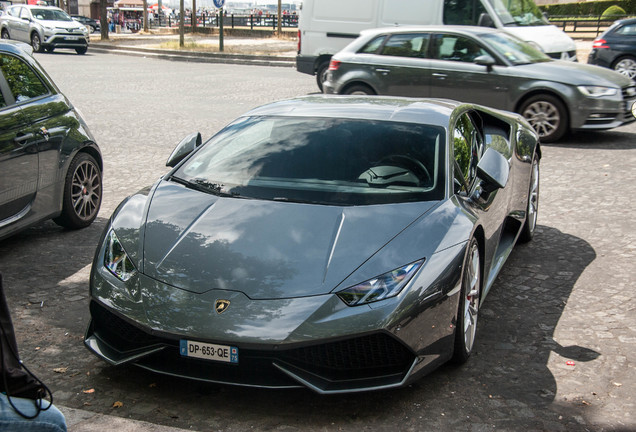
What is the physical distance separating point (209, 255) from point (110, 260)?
555mm

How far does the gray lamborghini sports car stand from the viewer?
3.43m

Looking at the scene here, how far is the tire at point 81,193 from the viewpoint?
6.49m

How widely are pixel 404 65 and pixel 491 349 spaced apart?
8094 millimetres

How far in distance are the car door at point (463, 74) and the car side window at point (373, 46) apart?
87 cm

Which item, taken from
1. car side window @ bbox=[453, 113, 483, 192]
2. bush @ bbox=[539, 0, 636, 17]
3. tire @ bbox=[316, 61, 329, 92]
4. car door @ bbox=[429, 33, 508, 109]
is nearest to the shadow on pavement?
car door @ bbox=[429, 33, 508, 109]

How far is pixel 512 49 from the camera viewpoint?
452 inches

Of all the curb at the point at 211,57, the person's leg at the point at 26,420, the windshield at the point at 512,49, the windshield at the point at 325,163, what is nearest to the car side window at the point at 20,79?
the windshield at the point at 325,163

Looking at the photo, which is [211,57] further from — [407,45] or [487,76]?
[487,76]

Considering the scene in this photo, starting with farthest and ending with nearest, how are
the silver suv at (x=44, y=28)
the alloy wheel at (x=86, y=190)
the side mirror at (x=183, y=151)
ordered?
1. the silver suv at (x=44, y=28)
2. the alloy wheel at (x=86, y=190)
3. the side mirror at (x=183, y=151)

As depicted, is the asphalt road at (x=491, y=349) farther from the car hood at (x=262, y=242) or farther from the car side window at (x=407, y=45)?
the car side window at (x=407, y=45)

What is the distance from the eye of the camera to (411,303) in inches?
138

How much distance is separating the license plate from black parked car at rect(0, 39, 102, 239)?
9.50 feet

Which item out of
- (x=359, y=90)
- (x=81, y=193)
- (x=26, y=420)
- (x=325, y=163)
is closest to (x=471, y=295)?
(x=325, y=163)

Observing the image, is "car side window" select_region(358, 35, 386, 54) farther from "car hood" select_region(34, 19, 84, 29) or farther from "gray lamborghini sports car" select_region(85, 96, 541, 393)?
"car hood" select_region(34, 19, 84, 29)
